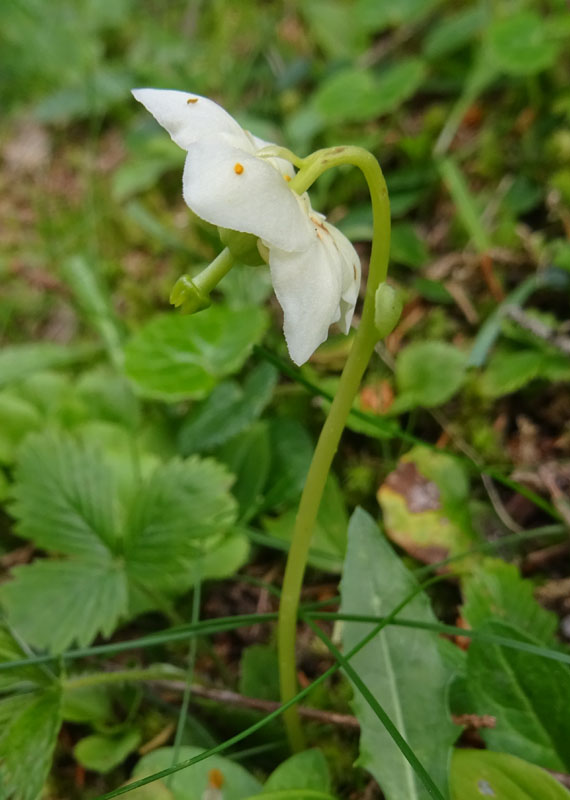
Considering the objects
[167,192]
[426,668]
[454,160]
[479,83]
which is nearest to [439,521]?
[426,668]

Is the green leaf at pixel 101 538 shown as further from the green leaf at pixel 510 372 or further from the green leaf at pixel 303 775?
the green leaf at pixel 510 372

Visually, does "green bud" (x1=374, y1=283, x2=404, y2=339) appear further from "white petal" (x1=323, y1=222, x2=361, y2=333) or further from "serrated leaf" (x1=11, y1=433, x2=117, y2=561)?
"serrated leaf" (x1=11, y1=433, x2=117, y2=561)

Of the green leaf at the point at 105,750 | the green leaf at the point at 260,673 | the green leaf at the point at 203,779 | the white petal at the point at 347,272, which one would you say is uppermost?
the white petal at the point at 347,272

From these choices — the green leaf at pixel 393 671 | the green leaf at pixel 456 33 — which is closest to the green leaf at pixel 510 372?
the green leaf at pixel 393 671

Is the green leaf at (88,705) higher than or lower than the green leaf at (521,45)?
lower

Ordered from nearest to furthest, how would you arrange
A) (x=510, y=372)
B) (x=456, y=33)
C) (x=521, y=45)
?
(x=510, y=372), (x=521, y=45), (x=456, y=33)

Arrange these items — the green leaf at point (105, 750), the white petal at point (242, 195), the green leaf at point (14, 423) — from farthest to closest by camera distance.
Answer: the green leaf at point (14, 423)
the green leaf at point (105, 750)
the white petal at point (242, 195)

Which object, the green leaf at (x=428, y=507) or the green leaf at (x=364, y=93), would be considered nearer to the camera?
the green leaf at (x=428, y=507)

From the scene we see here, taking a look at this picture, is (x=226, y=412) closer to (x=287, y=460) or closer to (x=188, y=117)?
(x=287, y=460)

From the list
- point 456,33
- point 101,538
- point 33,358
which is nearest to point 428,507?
point 101,538
